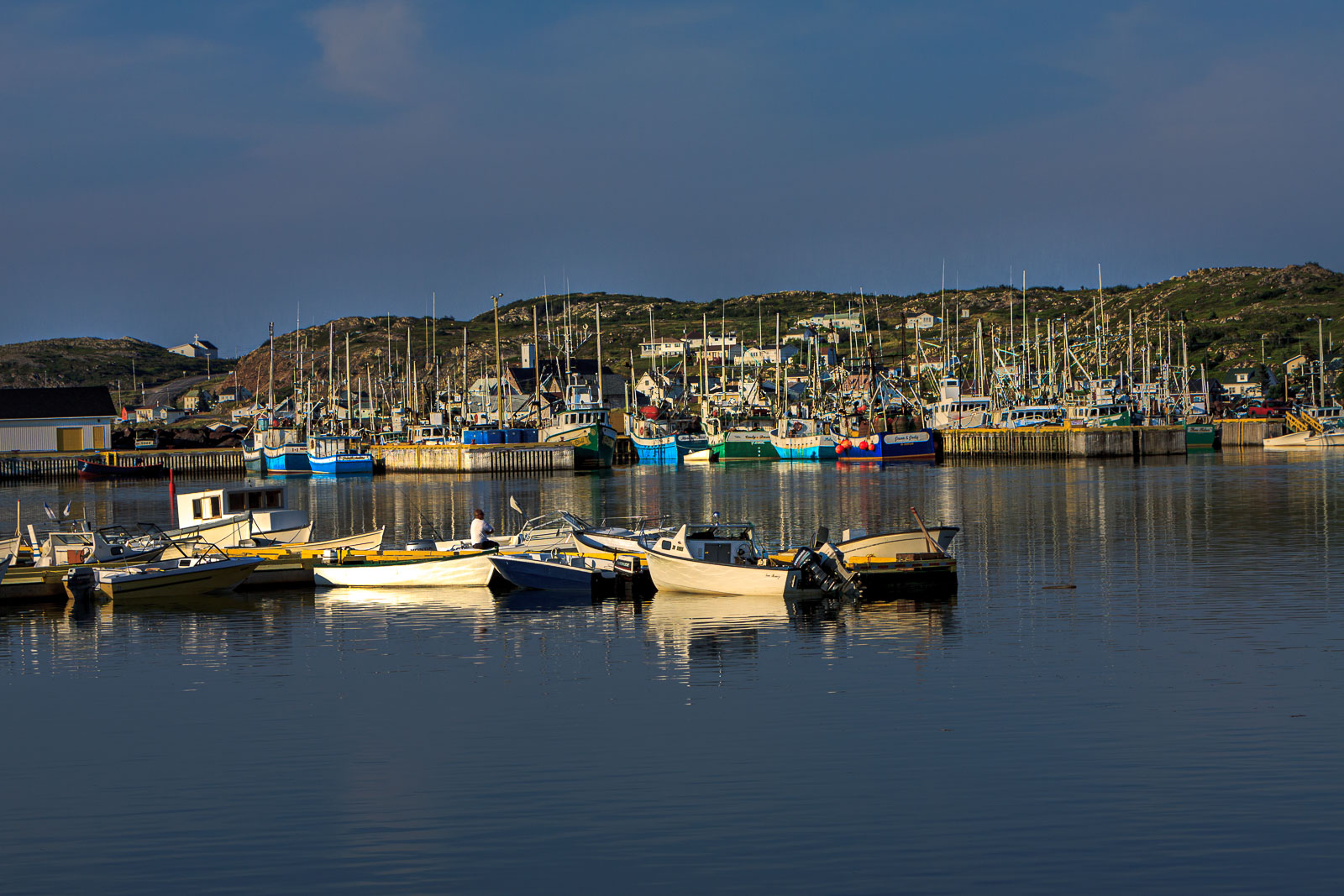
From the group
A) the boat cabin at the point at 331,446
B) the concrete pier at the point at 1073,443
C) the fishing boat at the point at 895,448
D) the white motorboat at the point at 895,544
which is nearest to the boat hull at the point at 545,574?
the white motorboat at the point at 895,544

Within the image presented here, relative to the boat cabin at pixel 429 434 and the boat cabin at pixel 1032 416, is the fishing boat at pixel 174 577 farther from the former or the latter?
the boat cabin at pixel 1032 416

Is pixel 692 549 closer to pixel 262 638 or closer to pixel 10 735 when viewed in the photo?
pixel 262 638

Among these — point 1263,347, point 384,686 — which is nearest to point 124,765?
point 384,686

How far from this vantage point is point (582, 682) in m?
25.8

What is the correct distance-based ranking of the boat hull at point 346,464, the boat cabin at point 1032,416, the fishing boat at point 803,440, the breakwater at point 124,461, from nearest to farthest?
the breakwater at point 124,461, the boat hull at point 346,464, the boat cabin at point 1032,416, the fishing boat at point 803,440

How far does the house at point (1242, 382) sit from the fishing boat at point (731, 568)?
156 meters

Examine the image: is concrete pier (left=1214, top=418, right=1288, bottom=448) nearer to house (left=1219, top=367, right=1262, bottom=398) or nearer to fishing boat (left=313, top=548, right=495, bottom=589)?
house (left=1219, top=367, right=1262, bottom=398)

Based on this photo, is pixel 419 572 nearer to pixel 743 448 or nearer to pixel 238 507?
pixel 238 507

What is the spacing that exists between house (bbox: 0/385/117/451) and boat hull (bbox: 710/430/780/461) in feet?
205

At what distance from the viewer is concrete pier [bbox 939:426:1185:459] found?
121562mm

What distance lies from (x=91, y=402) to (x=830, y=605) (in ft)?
398

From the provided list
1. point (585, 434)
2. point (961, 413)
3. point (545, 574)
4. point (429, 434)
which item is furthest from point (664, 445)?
point (545, 574)

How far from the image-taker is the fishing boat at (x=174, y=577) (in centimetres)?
3784

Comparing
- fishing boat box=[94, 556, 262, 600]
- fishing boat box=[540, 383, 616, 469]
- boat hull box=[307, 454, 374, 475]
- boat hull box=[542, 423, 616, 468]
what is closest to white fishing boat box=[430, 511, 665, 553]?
fishing boat box=[94, 556, 262, 600]
